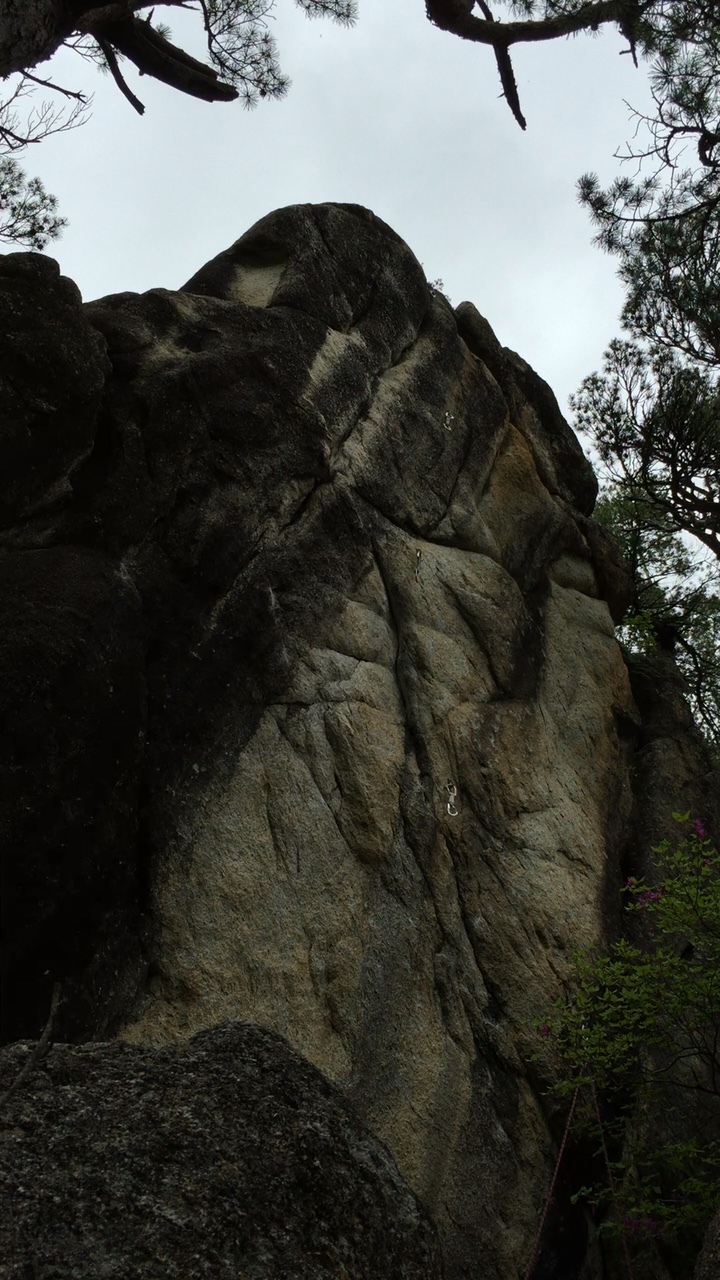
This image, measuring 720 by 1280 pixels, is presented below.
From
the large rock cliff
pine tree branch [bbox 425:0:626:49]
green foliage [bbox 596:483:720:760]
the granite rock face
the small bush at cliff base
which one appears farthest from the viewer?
green foliage [bbox 596:483:720:760]

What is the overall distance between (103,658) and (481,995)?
173 inches

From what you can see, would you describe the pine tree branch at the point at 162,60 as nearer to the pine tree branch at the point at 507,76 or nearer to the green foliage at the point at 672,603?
the pine tree branch at the point at 507,76

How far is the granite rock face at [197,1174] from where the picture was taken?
13.3 feet

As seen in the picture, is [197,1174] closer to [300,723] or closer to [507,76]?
[300,723]

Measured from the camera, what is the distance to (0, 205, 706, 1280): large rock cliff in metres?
8.24

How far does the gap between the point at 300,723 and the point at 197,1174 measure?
224 inches

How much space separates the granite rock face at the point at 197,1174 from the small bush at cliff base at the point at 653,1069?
514cm

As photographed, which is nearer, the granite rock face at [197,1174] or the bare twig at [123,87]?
the granite rock face at [197,1174]

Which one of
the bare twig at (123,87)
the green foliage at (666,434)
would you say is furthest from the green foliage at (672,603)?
the bare twig at (123,87)

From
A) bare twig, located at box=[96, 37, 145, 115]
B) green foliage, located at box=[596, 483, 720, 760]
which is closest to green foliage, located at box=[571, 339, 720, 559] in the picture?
green foliage, located at box=[596, 483, 720, 760]

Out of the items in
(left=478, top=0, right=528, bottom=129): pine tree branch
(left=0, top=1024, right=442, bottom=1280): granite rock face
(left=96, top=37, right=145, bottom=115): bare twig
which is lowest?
(left=0, top=1024, right=442, bottom=1280): granite rock face

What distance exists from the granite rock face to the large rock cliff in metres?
3.11

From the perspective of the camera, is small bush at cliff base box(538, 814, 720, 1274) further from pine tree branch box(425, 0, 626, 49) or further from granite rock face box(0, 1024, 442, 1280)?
pine tree branch box(425, 0, 626, 49)

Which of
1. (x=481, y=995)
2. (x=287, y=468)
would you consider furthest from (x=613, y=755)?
(x=287, y=468)
